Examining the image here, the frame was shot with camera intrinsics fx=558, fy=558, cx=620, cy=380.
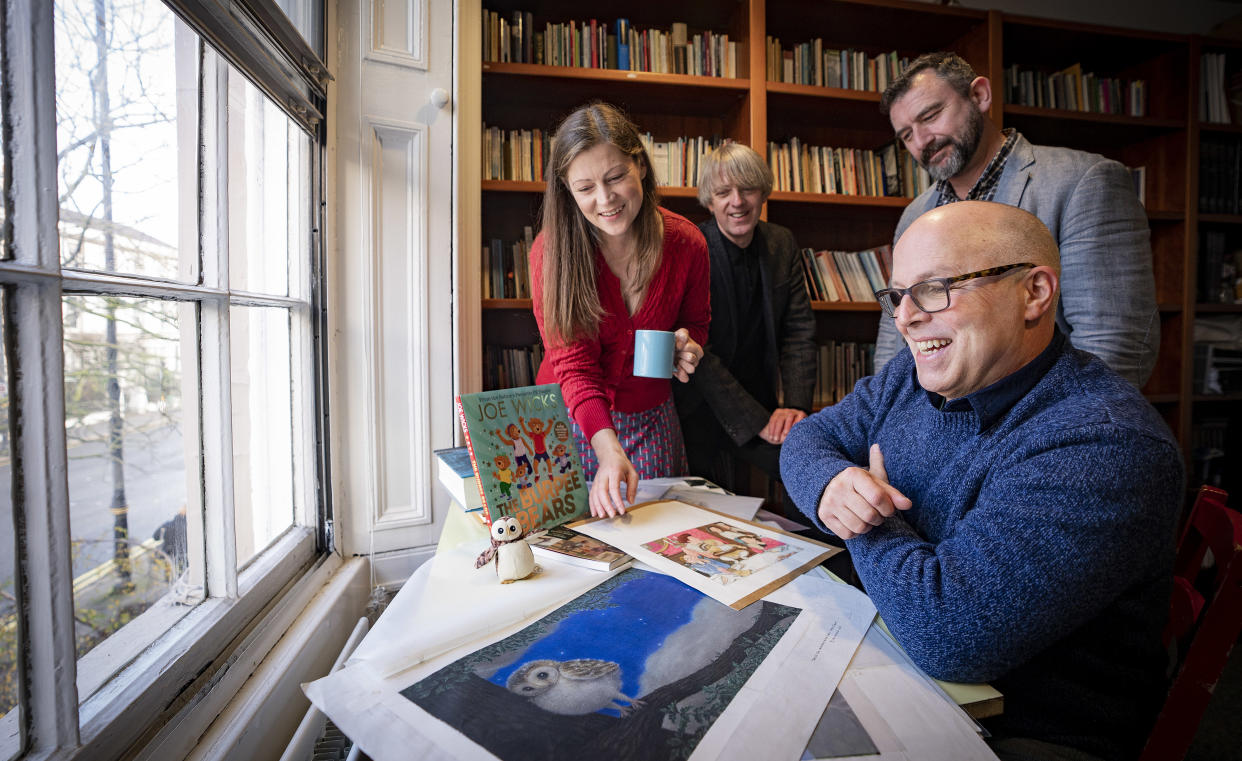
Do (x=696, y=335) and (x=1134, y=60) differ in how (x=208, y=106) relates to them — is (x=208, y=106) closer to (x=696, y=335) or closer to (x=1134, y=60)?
(x=696, y=335)

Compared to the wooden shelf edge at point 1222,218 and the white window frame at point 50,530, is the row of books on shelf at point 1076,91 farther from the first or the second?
the white window frame at point 50,530

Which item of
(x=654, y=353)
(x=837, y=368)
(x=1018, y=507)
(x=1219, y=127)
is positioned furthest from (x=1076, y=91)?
(x=1018, y=507)

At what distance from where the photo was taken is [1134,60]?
292 cm

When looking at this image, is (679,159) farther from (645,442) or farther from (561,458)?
(561,458)

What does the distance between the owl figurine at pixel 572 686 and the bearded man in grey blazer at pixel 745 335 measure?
1257 mm

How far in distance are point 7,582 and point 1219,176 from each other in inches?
181

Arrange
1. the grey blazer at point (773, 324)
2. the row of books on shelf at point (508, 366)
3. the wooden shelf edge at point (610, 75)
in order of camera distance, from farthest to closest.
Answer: the row of books on shelf at point (508, 366), the wooden shelf edge at point (610, 75), the grey blazer at point (773, 324)

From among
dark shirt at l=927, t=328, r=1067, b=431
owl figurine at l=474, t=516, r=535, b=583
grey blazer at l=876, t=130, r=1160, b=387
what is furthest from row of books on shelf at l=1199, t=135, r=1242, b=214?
owl figurine at l=474, t=516, r=535, b=583

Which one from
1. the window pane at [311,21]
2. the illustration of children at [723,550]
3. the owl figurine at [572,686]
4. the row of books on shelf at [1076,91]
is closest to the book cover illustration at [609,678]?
the owl figurine at [572,686]

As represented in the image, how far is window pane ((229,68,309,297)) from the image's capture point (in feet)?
3.64

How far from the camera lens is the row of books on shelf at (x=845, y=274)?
265cm

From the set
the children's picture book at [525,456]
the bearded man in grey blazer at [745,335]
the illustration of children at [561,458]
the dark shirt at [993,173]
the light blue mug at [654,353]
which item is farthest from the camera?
the bearded man in grey blazer at [745,335]

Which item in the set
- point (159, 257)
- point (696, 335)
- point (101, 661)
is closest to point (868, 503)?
point (696, 335)

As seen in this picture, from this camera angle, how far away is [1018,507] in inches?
24.6
